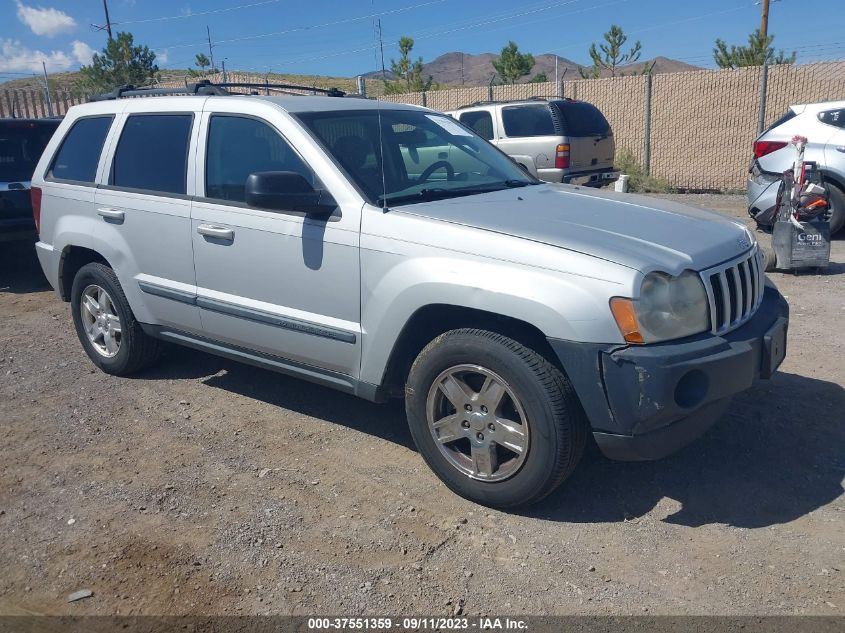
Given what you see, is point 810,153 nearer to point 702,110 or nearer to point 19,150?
point 702,110

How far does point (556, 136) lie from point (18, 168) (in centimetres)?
742

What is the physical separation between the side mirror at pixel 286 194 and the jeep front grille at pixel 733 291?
184cm

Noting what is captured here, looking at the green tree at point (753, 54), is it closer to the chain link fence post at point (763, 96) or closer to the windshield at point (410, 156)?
the chain link fence post at point (763, 96)

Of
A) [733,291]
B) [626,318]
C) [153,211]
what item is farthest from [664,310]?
[153,211]

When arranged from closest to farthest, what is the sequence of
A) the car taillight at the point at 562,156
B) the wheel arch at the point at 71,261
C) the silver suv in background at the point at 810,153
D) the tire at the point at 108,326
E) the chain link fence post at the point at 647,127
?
the tire at the point at 108,326 < the wheel arch at the point at 71,261 < the silver suv in background at the point at 810,153 < the car taillight at the point at 562,156 < the chain link fence post at the point at 647,127

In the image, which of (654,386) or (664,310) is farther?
(664,310)

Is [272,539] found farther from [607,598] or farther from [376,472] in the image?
[607,598]

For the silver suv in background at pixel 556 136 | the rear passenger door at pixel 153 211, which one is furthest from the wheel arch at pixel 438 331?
the silver suv in background at pixel 556 136

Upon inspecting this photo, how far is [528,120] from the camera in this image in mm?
12305

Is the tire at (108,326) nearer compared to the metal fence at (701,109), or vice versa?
the tire at (108,326)

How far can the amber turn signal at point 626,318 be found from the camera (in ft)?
10.1

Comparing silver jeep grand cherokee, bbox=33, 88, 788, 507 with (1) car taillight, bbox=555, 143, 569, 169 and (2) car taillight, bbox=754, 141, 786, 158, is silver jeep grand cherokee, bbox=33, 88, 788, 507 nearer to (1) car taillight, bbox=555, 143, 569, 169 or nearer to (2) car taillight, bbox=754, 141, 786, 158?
(2) car taillight, bbox=754, 141, 786, 158

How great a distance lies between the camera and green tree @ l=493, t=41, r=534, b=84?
36.8 meters

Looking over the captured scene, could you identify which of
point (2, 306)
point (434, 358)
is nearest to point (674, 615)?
point (434, 358)
